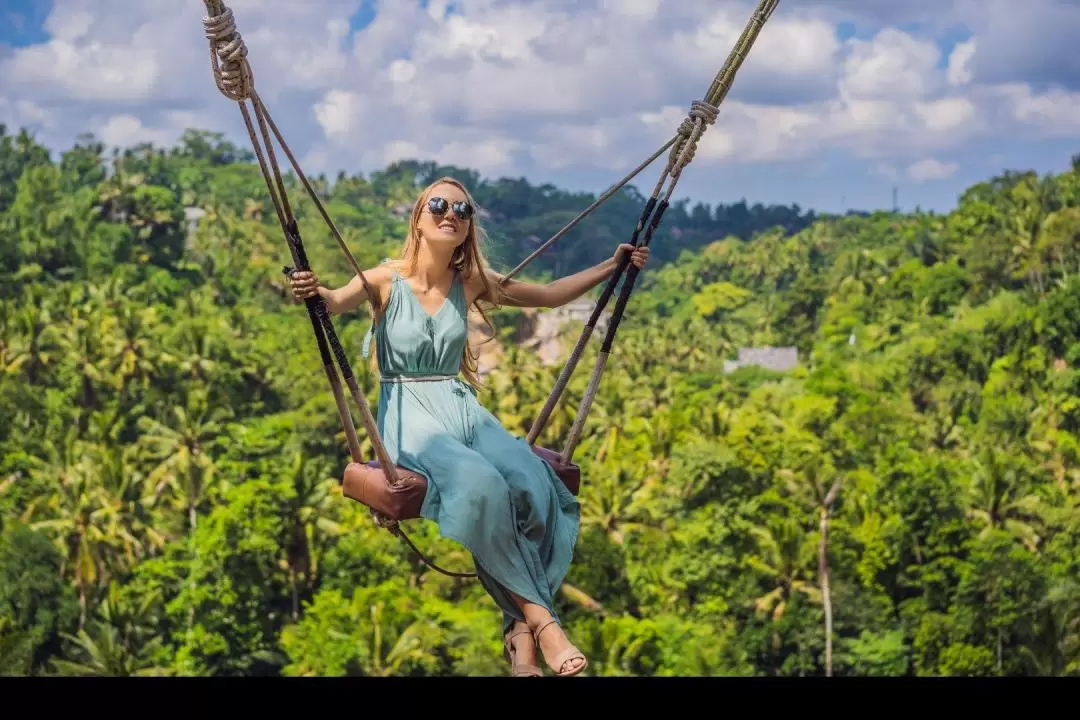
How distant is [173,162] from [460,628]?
4438 centimetres

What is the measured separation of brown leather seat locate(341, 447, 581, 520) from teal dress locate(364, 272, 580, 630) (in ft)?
0.12

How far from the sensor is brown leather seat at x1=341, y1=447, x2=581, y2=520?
180 inches

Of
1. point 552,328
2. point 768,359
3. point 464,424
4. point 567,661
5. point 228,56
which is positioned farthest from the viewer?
point 552,328

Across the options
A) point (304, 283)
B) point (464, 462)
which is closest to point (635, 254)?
point (464, 462)

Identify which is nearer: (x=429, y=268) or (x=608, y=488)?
(x=429, y=268)

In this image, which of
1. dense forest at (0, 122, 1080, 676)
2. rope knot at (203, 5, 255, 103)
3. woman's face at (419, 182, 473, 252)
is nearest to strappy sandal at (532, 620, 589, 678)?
woman's face at (419, 182, 473, 252)

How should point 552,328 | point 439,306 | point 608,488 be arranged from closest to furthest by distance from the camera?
point 439,306 < point 608,488 < point 552,328

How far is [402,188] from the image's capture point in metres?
85.0

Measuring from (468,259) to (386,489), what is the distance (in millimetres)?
734

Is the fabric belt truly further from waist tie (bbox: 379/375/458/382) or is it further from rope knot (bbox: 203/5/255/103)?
rope knot (bbox: 203/5/255/103)

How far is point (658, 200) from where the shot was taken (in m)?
4.93

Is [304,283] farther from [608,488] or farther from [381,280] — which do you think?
[608,488]
